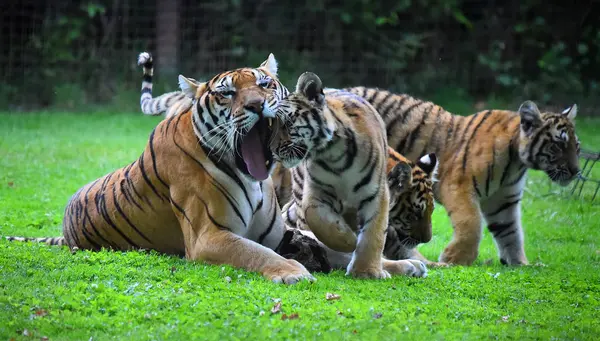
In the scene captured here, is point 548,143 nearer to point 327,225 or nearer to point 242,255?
point 327,225

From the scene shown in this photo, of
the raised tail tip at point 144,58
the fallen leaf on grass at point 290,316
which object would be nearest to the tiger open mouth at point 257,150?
the fallen leaf on grass at point 290,316

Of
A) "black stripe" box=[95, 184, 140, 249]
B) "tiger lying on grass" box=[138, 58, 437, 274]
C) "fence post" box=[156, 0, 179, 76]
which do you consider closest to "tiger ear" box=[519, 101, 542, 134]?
"tiger lying on grass" box=[138, 58, 437, 274]

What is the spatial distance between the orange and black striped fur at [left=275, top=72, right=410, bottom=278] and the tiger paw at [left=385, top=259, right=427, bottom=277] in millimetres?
195

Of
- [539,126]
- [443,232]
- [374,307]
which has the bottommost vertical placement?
[443,232]

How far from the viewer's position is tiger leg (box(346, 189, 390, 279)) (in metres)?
5.72

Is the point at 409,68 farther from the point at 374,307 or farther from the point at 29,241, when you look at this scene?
the point at 374,307

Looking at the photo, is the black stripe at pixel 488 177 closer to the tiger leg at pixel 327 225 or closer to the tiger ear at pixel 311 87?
the tiger leg at pixel 327 225

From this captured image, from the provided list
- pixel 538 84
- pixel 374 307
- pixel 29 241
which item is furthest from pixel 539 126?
pixel 538 84

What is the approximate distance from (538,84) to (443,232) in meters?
6.96

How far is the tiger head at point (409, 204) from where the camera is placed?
640 centimetres

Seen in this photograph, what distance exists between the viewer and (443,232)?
28.4ft

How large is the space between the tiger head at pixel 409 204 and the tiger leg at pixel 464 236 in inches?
24.5

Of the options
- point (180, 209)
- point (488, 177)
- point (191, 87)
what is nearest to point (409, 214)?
point (488, 177)

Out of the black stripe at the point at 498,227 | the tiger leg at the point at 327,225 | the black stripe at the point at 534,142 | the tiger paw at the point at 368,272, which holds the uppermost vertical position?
the black stripe at the point at 534,142
